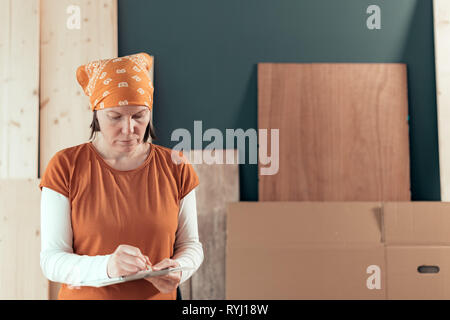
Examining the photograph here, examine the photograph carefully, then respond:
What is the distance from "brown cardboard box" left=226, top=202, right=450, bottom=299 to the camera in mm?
2158

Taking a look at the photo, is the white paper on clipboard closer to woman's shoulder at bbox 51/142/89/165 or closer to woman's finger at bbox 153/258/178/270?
woman's finger at bbox 153/258/178/270

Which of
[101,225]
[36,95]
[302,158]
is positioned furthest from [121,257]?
[36,95]

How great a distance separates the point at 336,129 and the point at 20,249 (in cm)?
185

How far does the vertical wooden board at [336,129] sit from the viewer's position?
2.42 m

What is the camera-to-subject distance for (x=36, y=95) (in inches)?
96.7

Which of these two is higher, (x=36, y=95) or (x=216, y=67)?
(x=216, y=67)

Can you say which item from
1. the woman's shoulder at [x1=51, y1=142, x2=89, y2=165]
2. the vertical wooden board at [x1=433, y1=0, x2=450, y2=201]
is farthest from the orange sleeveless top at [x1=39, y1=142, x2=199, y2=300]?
the vertical wooden board at [x1=433, y1=0, x2=450, y2=201]

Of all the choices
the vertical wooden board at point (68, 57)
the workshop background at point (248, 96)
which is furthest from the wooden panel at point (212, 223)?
the vertical wooden board at point (68, 57)

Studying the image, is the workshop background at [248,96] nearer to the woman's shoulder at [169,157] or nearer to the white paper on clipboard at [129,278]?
the woman's shoulder at [169,157]

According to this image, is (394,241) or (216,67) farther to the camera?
(216,67)

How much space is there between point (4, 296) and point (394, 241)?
206 centimetres
